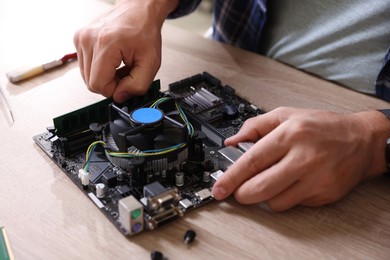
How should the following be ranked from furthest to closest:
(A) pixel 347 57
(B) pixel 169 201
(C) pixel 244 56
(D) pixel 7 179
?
1. (C) pixel 244 56
2. (A) pixel 347 57
3. (D) pixel 7 179
4. (B) pixel 169 201

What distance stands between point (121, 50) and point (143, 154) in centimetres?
39

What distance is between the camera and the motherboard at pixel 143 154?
1.06 meters

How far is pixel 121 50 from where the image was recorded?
138cm

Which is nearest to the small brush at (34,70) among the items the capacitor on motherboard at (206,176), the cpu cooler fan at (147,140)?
the cpu cooler fan at (147,140)

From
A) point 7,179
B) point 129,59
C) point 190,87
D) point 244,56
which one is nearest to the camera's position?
point 7,179

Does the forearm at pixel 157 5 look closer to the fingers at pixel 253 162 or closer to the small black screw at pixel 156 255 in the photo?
the fingers at pixel 253 162

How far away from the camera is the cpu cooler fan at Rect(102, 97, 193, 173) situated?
1.13 meters

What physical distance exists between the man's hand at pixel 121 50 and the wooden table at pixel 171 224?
0.56ft

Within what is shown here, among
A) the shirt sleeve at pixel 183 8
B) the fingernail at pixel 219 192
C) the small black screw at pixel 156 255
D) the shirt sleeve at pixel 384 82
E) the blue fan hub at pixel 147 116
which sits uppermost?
the shirt sleeve at pixel 183 8

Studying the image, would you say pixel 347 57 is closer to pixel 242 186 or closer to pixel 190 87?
pixel 190 87

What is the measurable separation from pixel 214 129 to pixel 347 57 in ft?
2.05

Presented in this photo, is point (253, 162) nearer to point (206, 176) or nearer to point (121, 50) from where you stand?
point (206, 176)

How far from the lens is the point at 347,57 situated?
1646 millimetres

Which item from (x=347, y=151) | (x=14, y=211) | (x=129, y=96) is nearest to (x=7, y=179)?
(x=14, y=211)
